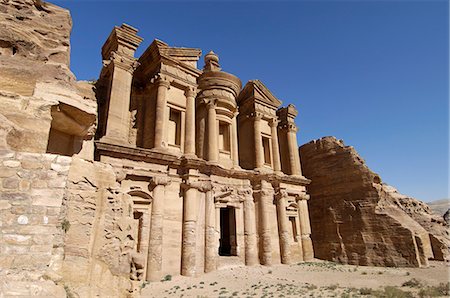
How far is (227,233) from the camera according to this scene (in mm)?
18719

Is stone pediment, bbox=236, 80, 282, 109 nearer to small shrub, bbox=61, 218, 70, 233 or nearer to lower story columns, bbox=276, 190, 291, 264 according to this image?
lower story columns, bbox=276, 190, 291, 264

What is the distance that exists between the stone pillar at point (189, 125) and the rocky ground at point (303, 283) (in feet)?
21.9

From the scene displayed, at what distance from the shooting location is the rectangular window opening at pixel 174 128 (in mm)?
16672

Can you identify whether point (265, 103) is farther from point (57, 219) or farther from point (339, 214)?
point (57, 219)

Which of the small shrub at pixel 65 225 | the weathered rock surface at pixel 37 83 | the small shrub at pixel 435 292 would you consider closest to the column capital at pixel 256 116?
the small shrub at pixel 435 292

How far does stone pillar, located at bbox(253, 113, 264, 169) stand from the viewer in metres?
18.8

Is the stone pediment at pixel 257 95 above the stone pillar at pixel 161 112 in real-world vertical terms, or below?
above

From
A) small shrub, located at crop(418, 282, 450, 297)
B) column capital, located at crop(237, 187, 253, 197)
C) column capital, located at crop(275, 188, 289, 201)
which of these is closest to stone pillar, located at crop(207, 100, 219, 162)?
column capital, located at crop(237, 187, 253, 197)

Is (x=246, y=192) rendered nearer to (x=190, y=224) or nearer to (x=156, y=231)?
(x=190, y=224)

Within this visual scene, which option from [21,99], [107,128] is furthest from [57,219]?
[107,128]

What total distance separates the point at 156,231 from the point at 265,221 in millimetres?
7139

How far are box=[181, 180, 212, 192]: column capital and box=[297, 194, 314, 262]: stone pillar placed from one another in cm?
816

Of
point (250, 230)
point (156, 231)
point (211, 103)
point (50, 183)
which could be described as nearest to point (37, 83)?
point (50, 183)

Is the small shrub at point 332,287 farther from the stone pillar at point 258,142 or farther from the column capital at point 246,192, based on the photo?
the stone pillar at point 258,142
